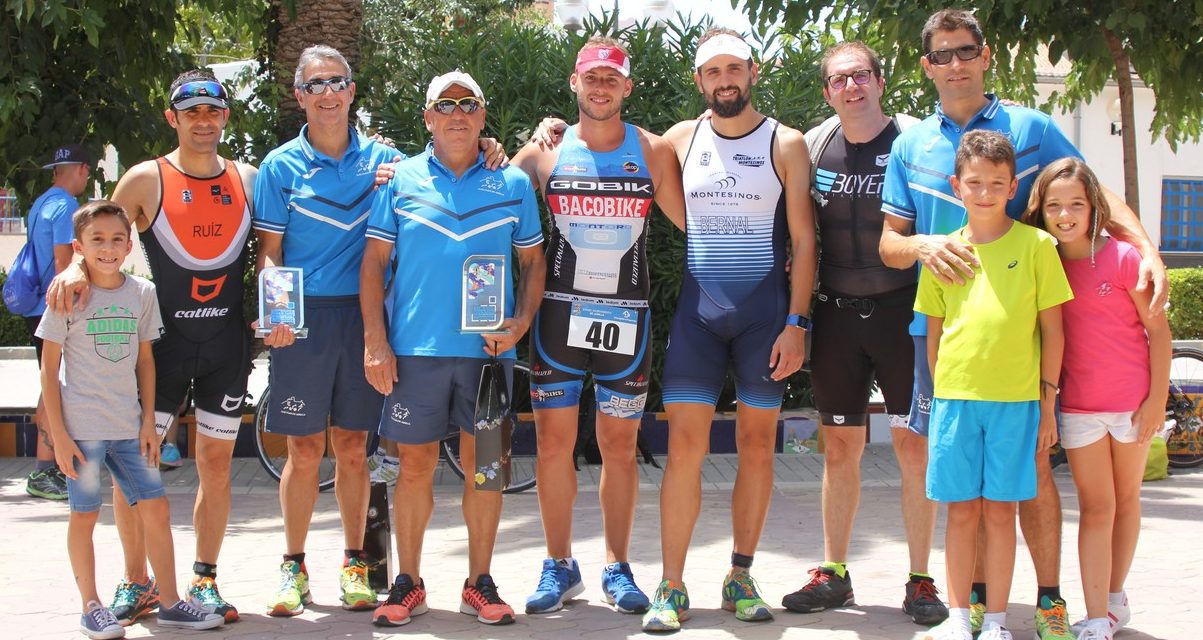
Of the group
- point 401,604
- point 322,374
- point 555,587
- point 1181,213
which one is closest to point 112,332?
point 322,374

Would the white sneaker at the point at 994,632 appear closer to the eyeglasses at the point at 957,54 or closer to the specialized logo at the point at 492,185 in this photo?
the eyeglasses at the point at 957,54

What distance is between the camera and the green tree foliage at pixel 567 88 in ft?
29.2

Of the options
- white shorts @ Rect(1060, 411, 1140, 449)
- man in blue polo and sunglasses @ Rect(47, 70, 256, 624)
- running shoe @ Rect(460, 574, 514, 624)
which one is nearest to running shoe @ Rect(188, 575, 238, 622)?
man in blue polo and sunglasses @ Rect(47, 70, 256, 624)

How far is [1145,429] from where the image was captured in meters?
4.53

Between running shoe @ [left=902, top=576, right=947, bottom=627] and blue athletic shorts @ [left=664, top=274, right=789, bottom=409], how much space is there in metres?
0.96

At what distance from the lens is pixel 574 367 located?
17.3 ft

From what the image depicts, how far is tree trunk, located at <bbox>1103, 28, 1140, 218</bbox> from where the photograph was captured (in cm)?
841

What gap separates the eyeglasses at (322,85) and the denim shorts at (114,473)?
163 centimetres

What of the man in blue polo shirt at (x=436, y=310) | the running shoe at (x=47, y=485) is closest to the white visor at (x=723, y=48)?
the man in blue polo shirt at (x=436, y=310)

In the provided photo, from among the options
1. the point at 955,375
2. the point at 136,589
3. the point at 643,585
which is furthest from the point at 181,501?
the point at 955,375

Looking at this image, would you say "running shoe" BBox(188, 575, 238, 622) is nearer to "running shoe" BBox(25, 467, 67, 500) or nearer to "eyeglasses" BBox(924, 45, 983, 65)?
"running shoe" BBox(25, 467, 67, 500)

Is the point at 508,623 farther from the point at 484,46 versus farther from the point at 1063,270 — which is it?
the point at 484,46

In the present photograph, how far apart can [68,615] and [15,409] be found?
4.67 m

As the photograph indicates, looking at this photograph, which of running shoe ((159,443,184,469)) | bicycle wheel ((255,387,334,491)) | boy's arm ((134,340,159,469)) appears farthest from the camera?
running shoe ((159,443,184,469))
